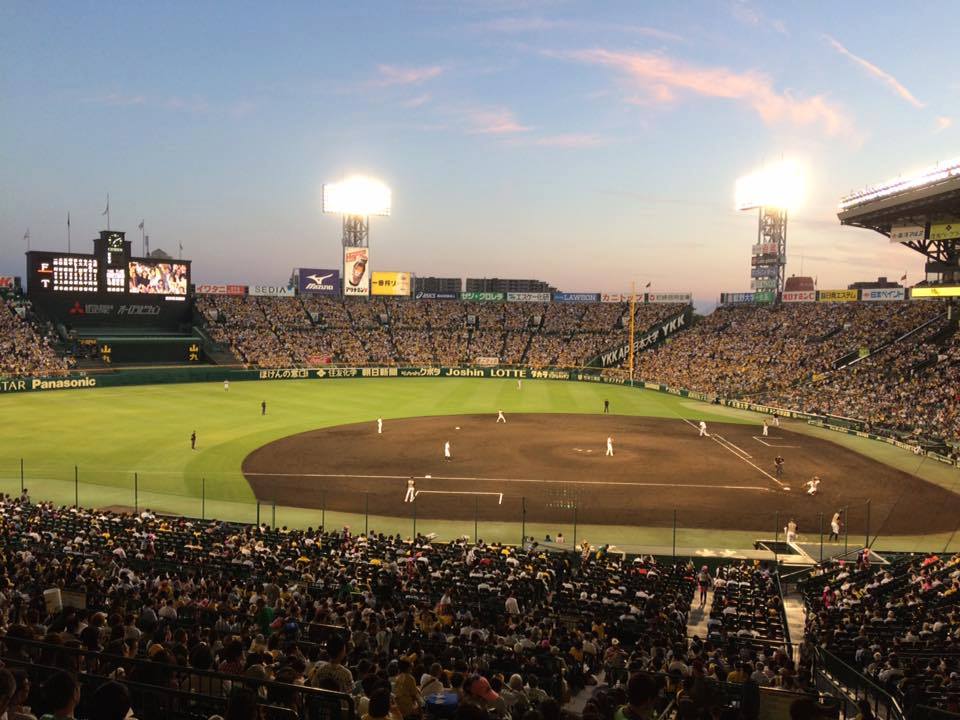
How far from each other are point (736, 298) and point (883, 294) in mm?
22274

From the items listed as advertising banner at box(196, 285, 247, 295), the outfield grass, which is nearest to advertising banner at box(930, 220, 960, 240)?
the outfield grass

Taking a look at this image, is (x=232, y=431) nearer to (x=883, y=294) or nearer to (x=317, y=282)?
(x=317, y=282)

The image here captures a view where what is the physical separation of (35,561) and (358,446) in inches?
1040

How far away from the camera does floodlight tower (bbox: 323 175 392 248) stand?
314 feet

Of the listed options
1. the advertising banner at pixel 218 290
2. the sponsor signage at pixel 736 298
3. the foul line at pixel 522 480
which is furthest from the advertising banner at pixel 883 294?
the advertising banner at pixel 218 290

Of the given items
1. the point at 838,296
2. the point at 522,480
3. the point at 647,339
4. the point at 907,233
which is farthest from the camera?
the point at 647,339

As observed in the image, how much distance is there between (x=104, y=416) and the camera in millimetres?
49000

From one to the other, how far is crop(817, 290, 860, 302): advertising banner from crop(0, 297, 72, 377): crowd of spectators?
82348mm

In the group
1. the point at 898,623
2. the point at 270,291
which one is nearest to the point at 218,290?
the point at 270,291

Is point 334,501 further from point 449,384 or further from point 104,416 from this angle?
point 449,384

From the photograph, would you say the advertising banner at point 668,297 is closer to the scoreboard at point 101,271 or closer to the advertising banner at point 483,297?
the advertising banner at point 483,297

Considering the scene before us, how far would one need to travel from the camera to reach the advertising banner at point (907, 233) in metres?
45.7

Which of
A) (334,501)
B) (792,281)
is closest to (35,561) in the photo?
(334,501)

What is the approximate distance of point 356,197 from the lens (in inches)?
3794
